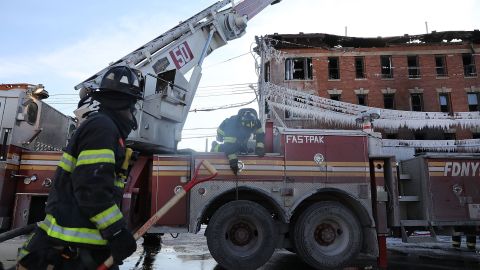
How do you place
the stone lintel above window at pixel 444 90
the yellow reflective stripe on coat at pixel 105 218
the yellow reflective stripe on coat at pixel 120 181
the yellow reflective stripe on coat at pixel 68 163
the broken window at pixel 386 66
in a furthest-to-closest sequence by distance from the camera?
the broken window at pixel 386 66 → the stone lintel above window at pixel 444 90 → the yellow reflective stripe on coat at pixel 120 181 → the yellow reflective stripe on coat at pixel 68 163 → the yellow reflective stripe on coat at pixel 105 218

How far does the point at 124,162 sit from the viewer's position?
2.47 meters

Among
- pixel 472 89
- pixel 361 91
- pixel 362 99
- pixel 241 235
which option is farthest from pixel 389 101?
pixel 241 235

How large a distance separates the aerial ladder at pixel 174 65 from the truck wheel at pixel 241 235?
1539mm

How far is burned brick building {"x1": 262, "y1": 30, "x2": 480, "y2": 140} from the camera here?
2595 cm

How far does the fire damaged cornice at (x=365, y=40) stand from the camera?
85.3ft

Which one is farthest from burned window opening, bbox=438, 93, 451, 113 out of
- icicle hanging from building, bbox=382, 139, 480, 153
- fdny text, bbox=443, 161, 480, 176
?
fdny text, bbox=443, 161, 480, 176

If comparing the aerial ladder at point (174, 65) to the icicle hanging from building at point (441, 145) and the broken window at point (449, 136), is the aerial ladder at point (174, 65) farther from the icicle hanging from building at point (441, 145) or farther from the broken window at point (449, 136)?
the broken window at point (449, 136)

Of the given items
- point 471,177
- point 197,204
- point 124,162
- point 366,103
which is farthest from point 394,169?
point 366,103

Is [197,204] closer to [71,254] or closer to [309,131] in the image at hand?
[309,131]

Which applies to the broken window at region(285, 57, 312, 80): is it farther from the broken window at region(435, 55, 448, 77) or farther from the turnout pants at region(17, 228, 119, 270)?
the turnout pants at region(17, 228, 119, 270)

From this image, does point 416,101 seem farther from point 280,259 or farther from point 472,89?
point 280,259

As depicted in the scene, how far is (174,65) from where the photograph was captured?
7828 millimetres

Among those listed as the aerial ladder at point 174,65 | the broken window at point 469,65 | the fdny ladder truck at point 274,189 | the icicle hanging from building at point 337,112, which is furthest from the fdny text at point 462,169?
the broken window at point 469,65

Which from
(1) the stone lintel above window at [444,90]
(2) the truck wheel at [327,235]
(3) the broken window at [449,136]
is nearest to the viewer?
(2) the truck wheel at [327,235]
